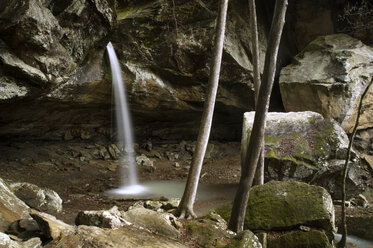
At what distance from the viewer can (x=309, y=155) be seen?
9969 mm

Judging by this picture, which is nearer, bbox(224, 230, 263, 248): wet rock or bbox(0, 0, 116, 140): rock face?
bbox(224, 230, 263, 248): wet rock

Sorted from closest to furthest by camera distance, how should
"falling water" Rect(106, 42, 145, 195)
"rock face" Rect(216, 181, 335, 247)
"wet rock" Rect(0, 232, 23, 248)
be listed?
"wet rock" Rect(0, 232, 23, 248) → "rock face" Rect(216, 181, 335, 247) → "falling water" Rect(106, 42, 145, 195)

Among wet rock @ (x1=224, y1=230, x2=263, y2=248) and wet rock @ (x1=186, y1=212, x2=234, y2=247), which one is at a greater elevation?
wet rock @ (x1=224, y1=230, x2=263, y2=248)

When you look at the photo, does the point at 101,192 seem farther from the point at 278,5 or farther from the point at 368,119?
the point at 368,119

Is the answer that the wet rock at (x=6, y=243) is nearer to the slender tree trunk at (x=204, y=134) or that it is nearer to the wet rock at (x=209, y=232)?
the wet rock at (x=209, y=232)

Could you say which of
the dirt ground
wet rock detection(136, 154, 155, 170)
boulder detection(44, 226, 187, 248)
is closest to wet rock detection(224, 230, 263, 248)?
boulder detection(44, 226, 187, 248)

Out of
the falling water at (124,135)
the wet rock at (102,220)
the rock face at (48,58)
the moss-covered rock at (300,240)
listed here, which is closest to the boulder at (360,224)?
the moss-covered rock at (300,240)

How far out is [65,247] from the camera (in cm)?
402

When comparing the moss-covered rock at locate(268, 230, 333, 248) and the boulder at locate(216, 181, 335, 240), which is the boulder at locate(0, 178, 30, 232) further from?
the moss-covered rock at locate(268, 230, 333, 248)

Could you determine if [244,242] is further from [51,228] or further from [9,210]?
[9,210]

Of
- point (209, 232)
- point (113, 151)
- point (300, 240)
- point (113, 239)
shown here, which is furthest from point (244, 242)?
point (113, 151)

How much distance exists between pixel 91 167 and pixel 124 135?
309 cm

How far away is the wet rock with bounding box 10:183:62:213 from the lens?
7027mm

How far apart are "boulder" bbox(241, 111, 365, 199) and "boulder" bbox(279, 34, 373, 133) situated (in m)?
3.18
